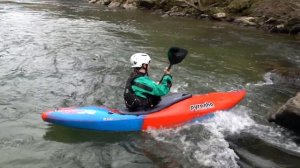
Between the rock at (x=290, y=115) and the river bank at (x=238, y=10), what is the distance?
1072 cm

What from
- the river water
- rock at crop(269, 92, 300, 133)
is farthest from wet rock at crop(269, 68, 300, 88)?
rock at crop(269, 92, 300, 133)

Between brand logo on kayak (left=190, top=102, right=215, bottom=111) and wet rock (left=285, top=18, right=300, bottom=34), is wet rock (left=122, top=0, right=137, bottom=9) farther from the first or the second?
brand logo on kayak (left=190, top=102, right=215, bottom=111)

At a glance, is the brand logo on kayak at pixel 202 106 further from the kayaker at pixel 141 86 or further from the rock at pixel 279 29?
the rock at pixel 279 29

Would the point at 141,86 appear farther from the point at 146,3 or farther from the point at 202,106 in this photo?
the point at 146,3

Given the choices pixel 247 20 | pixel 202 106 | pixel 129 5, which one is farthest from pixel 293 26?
pixel 129 5

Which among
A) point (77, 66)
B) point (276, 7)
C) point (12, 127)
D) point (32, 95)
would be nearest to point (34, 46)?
point (77, 66)

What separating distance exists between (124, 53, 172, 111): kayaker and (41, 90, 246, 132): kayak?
16cm

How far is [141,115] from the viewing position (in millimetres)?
6539

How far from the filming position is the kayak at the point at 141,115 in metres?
6.41

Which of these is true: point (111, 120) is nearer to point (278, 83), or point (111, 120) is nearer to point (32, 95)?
point (32, 95)

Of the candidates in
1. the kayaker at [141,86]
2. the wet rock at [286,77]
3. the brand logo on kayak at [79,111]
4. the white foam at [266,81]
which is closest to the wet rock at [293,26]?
the wet rock at [286,77]

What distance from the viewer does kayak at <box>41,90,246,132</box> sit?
6406 millimetres

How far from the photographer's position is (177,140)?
20.7 ft

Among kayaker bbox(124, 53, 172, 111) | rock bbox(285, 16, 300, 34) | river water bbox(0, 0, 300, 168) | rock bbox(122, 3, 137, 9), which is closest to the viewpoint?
river water bbox(0, 0, 300, 168)
